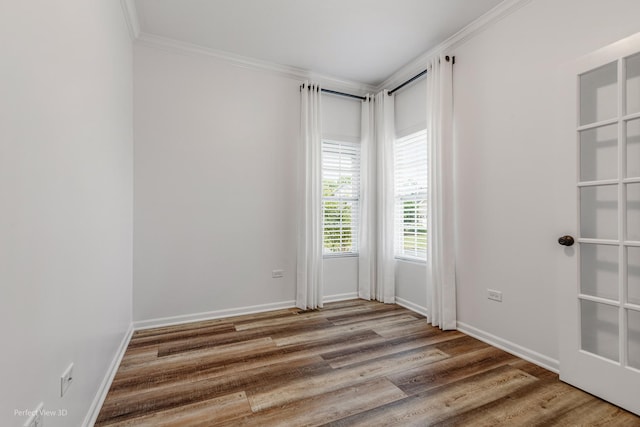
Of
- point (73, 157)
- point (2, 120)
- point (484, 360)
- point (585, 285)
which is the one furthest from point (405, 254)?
point (2, 120)

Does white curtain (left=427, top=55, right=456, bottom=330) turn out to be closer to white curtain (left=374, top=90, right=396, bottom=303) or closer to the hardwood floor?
the hardwood floor

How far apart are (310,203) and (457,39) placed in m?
2.29

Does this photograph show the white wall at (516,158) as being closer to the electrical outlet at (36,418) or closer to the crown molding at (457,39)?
the crown molding at (457,39)

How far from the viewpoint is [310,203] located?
144 inches

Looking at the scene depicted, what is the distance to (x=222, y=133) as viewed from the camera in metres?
3.39

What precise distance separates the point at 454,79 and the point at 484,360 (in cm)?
263

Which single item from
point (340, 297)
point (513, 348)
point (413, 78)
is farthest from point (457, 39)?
point (340, 297)

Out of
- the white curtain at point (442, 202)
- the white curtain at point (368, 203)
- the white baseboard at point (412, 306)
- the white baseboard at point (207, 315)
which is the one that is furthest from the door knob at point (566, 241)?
the white baseboard at point (207, 315)

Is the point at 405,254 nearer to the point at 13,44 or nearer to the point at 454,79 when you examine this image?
the point at 454,79

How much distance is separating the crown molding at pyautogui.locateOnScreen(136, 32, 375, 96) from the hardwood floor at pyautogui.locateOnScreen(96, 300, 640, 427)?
2.92m

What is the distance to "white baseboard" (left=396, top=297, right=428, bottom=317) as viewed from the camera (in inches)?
138

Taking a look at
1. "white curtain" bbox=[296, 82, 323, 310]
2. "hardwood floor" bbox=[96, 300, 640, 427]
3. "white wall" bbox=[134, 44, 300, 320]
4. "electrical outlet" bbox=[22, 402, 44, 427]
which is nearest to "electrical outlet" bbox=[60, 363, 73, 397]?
"electrical outlet" bbox=[22, 402, 44, 427]

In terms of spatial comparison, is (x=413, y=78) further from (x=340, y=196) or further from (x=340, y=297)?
(x=340, y=297)

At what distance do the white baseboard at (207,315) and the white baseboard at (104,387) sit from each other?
1.17ft
